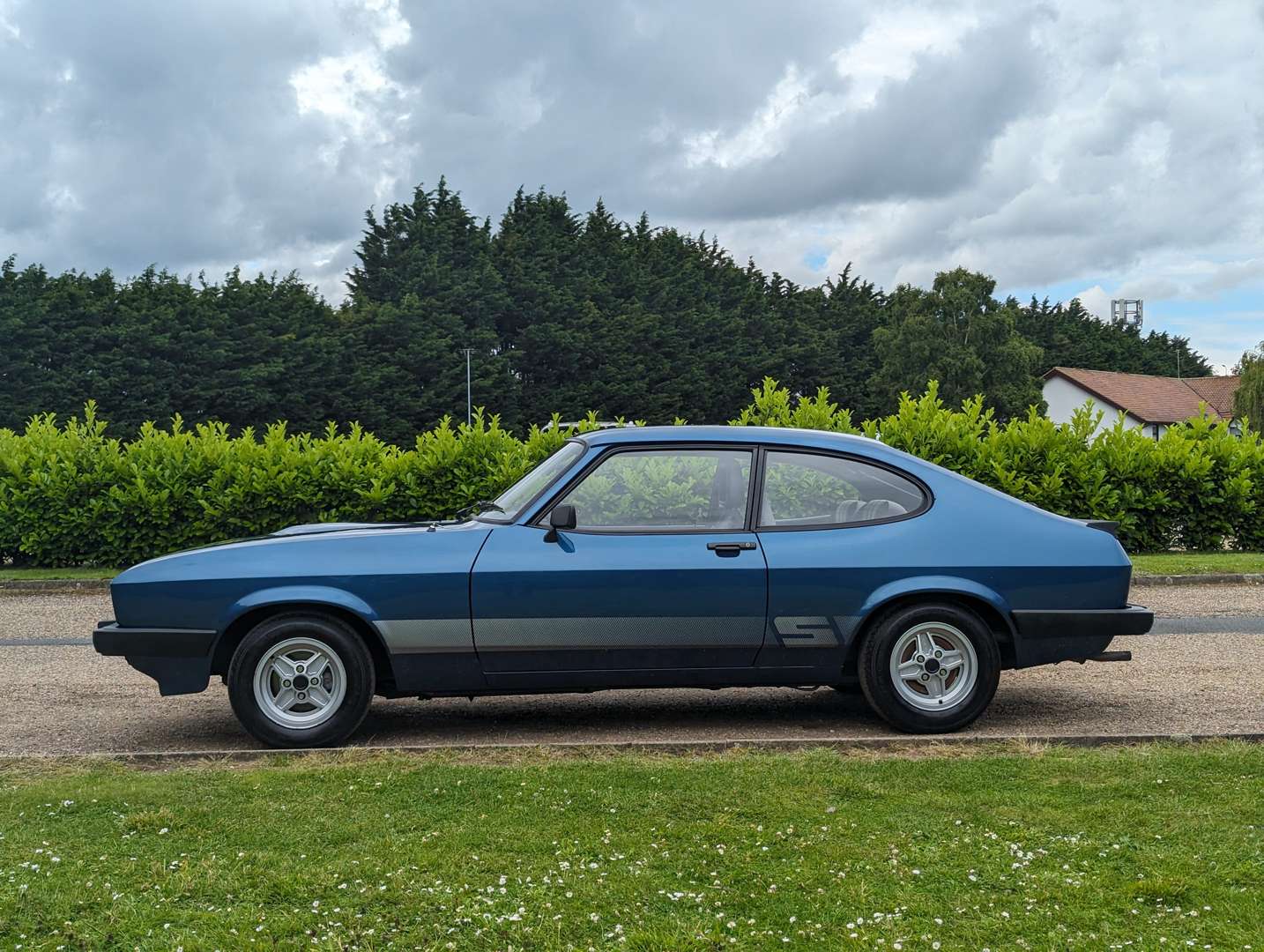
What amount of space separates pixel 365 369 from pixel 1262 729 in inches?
2738

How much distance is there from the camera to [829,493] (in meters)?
6.99

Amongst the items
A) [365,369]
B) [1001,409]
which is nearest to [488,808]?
[365,369]

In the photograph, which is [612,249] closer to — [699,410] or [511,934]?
[699,410]

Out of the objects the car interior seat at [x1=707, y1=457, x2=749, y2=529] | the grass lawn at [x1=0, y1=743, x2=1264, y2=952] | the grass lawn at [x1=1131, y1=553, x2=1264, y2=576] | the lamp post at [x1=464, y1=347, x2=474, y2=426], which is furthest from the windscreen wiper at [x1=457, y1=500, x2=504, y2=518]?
the lamp post at [x1=464, y1=347, x2=474, y2=426]

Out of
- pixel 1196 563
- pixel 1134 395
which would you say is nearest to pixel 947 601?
pixel 1196 563

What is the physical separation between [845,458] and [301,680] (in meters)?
3.13

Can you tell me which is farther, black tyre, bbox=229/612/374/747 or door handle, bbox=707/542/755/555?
door handle, bbox=707/542/755/555

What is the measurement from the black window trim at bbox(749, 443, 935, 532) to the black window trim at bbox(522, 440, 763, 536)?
28 mm

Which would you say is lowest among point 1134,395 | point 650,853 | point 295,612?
point 650,853

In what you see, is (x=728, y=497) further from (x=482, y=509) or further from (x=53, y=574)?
(x=53, y=574)

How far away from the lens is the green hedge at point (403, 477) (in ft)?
53.7

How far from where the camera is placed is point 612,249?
292 feet

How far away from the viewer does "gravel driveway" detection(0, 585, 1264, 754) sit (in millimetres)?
7039

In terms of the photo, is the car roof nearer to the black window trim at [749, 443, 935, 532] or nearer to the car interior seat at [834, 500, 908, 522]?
the black window trim at [749, 443, 935, 532]
